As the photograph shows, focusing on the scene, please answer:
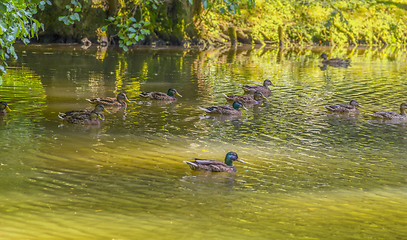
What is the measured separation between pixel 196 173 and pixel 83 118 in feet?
16.7

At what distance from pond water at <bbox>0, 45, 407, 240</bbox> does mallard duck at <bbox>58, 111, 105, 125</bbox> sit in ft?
0.77

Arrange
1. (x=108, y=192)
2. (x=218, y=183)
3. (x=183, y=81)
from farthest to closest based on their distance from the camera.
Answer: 1. (x=183, y=81)
2. (x=218, y=183)
3. (x=108, y=192)

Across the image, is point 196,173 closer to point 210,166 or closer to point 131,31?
point 210,166

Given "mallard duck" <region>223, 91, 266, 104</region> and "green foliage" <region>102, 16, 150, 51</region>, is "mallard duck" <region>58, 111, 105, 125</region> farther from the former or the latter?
"mallard duck" <region>223, 91, 266, 104</region>

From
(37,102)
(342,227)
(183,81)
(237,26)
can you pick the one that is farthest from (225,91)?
(237,26)

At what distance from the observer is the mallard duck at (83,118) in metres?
13.4

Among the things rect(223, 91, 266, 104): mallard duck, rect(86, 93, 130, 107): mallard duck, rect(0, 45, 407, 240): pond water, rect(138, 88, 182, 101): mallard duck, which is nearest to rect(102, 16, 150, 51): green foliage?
rect(0, 45, 407, 240): pond water

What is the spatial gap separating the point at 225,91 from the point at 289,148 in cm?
964

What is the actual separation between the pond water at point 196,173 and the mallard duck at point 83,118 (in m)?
0.23

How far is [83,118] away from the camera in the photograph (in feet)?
44.0

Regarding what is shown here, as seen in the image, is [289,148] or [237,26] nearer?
[289,148]

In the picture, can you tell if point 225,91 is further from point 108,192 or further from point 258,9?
point 258,9

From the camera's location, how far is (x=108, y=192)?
26.7 ft

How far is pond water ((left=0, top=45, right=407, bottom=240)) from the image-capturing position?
22.8 feet
